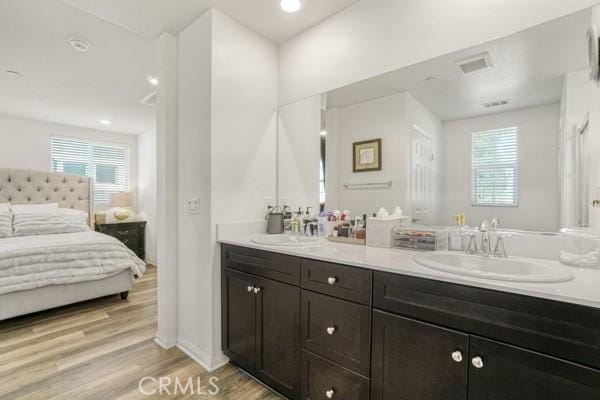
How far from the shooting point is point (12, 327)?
8.18 feet

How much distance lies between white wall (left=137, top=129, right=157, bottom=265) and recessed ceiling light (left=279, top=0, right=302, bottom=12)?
362cm

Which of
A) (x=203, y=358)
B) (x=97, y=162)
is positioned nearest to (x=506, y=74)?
(x=203, y=358)

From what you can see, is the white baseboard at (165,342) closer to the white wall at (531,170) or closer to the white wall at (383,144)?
the white wall at (383,144)

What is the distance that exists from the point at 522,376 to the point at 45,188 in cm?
548

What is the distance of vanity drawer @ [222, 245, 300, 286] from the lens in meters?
1.49

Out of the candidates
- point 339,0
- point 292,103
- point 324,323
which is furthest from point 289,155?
point 324,323

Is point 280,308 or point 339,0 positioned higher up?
point 339,0

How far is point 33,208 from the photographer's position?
3771mm

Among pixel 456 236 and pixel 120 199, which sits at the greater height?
pixel 120 199

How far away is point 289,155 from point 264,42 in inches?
36.0

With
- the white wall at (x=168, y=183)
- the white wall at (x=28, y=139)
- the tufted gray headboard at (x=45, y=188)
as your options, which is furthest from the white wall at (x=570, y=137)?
the white wall at (x=28, y=139)

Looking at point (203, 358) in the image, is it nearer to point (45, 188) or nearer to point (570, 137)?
point (570, 137)

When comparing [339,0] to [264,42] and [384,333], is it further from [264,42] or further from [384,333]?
[384,333]

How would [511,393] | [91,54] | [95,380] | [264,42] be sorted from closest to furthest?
1. [511,393]
2. [95,380]
3. [264,42]
4. [91,54]
